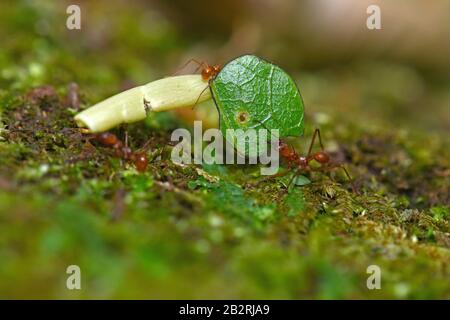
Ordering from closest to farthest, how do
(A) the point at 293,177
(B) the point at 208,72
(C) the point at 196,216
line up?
(C) the point at 196,216, (A) the point at 293,177, (B) the point at 208,72

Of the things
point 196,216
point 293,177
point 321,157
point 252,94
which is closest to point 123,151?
point 196,216

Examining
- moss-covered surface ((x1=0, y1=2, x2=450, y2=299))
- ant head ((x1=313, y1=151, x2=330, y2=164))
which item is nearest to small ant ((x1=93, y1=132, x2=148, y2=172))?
moss-covered surface ((x1=0, y1=2, x2=450, y2=299))

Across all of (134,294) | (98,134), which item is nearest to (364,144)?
(98,134)

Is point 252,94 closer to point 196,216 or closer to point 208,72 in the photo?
point 208,72

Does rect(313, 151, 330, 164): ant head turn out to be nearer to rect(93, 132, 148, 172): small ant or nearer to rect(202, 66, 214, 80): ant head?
rect(202, 66, 214, 80): ant head

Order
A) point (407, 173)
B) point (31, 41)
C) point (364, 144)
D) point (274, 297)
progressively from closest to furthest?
point (274, 297) → point (407, 173) → point (364, 144) → point (31, 41)

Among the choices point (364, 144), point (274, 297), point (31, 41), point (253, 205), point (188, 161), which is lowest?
point (274, 297)
